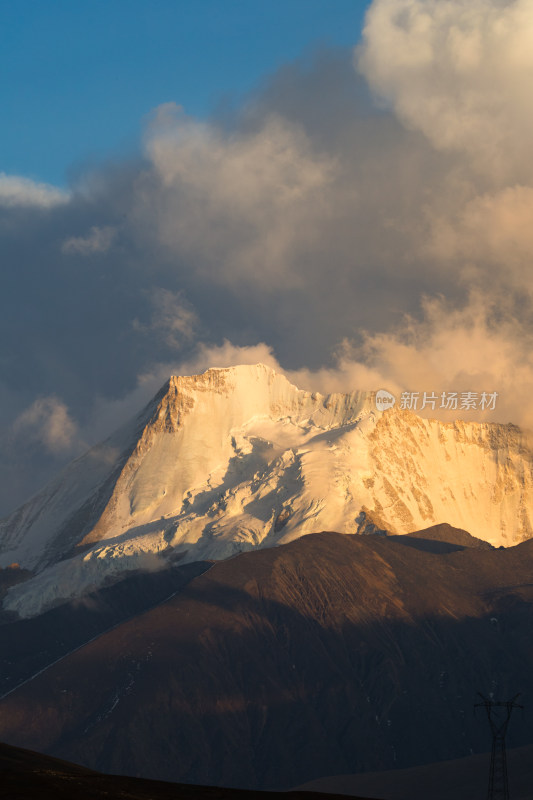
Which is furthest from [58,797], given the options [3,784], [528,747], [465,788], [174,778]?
[174,778]

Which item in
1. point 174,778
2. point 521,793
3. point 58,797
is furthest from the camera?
point 174,778

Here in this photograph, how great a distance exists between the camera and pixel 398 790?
550 feet

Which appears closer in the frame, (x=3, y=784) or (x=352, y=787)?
(x=3, y=784)

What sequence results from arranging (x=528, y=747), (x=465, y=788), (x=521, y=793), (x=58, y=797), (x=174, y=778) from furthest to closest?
(x=174, y=778)
(x=528, y=747)
(x=465, y=788)
(x=521, y=793)
(x=58, y=797)

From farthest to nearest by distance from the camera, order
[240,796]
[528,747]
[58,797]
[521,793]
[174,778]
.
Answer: [174,778] → [528,747] → [521,793] → [240,796] → [58,797]

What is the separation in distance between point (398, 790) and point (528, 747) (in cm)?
2157

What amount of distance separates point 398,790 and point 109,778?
105m

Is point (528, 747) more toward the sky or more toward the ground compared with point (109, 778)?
more toward the sky

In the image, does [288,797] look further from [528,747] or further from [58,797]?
[528,747]

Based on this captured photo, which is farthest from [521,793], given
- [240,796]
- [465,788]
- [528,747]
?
[240,796]

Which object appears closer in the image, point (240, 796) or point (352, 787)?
point (240, 796)

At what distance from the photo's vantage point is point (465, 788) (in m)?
161

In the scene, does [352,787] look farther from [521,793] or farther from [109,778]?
[109,778]

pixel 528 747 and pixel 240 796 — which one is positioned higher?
pixel 528 747
